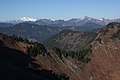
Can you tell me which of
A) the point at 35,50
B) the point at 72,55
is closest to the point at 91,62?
the point at 72,55

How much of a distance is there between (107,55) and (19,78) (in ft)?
252

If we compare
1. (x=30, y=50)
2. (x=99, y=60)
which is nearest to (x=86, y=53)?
(x=99, y=60)

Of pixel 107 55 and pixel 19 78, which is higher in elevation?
pixel 19 78

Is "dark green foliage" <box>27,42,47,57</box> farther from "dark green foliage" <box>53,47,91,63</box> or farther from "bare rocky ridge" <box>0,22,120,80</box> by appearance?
"dark green foliage" <box>53,47,91,63</box>

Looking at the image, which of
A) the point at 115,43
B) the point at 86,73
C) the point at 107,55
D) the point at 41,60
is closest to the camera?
the point at 41,60

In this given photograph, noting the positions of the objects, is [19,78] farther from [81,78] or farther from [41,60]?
[81,78]

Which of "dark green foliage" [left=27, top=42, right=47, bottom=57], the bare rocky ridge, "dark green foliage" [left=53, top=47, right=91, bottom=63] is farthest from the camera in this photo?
"dark green foliage" [left=53, top=47, right=91, bottom=63]

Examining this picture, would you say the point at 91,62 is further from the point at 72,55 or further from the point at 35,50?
the point at 35,50

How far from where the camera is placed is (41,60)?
104 m

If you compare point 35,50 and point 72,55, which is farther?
point 72,55

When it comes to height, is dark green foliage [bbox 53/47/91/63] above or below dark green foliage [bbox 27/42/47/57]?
below

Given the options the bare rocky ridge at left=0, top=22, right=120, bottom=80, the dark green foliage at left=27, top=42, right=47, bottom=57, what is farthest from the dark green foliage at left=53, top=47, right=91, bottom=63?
the dark green foliage at left=27, top=42, right=47, bottom=57

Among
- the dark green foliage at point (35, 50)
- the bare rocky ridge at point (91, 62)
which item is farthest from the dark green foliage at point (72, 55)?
the dark green foliage at point (35, 50)

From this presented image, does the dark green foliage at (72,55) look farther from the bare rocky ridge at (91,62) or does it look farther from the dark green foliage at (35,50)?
the dark green foliage at (35,50)
